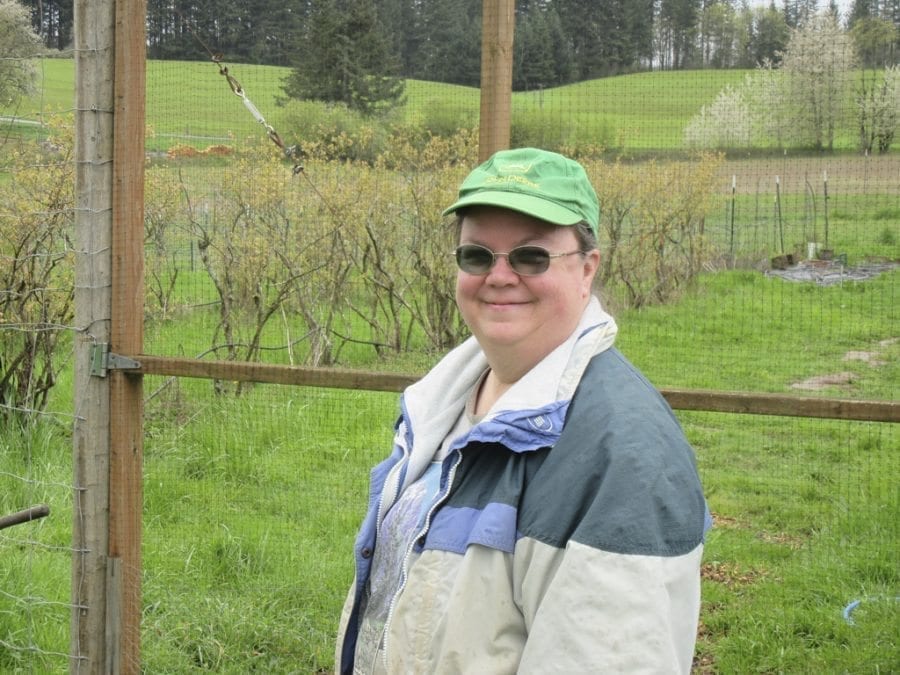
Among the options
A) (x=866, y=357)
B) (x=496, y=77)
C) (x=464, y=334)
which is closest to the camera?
(x=496, y=77)

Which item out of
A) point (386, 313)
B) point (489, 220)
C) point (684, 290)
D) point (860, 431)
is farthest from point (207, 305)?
point (489, 220)

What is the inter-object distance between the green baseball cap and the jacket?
0.73 feet

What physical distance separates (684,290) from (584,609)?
9.18 ft

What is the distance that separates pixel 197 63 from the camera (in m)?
4.41

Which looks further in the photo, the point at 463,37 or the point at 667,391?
the point at 463,37

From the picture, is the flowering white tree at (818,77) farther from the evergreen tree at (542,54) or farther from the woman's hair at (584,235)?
the woman's hair at (584,235)

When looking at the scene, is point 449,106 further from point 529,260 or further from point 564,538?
point 564,538

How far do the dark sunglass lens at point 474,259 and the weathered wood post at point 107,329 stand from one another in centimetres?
218

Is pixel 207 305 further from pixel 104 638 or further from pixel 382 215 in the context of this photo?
pixel 104 638

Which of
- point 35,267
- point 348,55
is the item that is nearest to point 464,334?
point 348,55

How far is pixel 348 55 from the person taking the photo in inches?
163

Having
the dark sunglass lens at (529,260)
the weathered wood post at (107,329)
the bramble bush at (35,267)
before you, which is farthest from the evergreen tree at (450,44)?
the bramble bush at (35,267)

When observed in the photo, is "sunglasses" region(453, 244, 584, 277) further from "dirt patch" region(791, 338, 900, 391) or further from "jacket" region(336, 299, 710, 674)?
"dirt patch" region(791, 338, 900, 391)

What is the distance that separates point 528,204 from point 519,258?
4.9 inches
